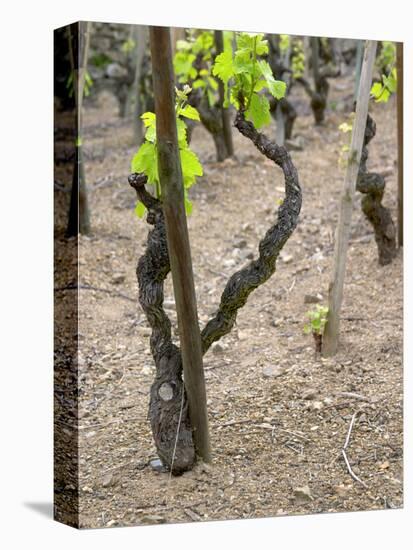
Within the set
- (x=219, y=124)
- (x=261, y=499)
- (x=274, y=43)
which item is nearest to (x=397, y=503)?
(x=261, y=499)

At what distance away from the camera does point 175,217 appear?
2.90 meters

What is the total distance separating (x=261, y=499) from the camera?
3.21 m

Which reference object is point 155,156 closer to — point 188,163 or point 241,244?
point 188,163

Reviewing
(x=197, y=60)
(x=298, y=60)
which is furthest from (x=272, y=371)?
(x=298, y=60)

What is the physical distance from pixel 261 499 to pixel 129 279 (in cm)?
160

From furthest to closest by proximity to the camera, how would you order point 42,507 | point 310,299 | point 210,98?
point 210,98, point 310,299, point 42,507

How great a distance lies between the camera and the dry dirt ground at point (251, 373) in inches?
123

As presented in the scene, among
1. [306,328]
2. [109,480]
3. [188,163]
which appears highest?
[188,163]

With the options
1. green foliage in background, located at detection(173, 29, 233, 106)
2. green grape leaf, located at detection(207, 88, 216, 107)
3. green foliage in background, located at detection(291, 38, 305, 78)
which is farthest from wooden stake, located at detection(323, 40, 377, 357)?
green foliage in background, located at detection(291, 38, 305, 78)

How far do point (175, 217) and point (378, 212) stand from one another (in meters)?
1.99

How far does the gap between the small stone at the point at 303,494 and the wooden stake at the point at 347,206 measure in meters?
0.90

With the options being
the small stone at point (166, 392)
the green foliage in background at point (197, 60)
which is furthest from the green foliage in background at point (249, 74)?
the green foliage in background at point (197, 60)

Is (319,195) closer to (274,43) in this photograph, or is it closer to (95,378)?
(274,43)

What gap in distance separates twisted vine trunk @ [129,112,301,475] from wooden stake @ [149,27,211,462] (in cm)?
6
